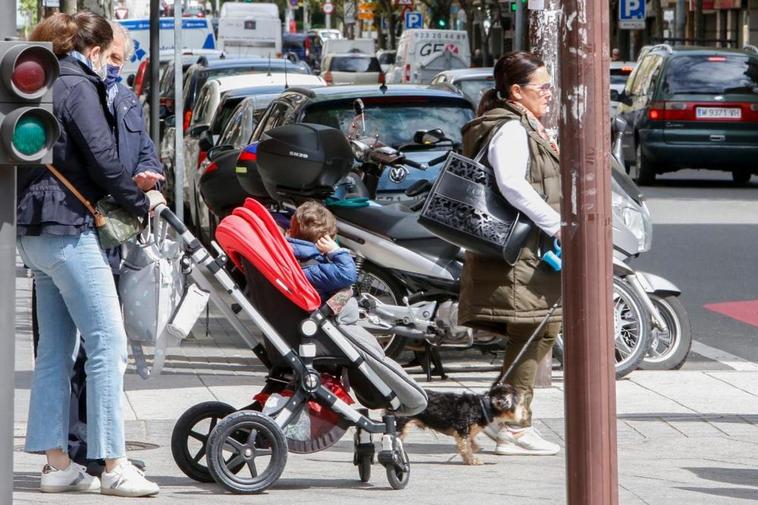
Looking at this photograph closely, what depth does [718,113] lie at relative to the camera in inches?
968

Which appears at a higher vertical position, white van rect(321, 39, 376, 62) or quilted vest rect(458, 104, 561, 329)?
white van rect(321, 39, 376, 62)

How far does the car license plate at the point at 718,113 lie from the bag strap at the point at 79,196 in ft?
61.9

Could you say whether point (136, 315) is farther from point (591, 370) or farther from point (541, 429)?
point (591, 370)

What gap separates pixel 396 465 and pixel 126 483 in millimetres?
1041

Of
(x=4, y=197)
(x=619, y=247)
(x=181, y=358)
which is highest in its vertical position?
(x=4, y=197)

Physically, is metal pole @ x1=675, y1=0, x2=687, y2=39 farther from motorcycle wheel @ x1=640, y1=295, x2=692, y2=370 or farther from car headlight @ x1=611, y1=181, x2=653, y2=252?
motorcycle wheel @ x1=640, y1=295, x2=692, y2=370

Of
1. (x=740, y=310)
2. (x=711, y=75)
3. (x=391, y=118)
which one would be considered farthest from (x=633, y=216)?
(x=711, y=75)

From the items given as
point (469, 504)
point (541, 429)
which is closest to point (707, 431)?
point (541, 429)

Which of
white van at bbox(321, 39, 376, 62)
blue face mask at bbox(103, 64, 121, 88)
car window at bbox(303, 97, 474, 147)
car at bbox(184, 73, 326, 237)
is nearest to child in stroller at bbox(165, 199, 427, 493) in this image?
blue face mask at bbox(103, 64, 121, 88)

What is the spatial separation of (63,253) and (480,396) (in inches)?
75.5

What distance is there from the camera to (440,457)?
25.1 ft

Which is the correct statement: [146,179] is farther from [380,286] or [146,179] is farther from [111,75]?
[380,286]

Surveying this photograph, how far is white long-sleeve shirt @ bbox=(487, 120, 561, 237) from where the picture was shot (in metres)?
7.35

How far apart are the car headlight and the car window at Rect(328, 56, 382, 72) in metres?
39.8
